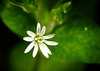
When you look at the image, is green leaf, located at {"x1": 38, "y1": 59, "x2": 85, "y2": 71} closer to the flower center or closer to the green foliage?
the green foliage

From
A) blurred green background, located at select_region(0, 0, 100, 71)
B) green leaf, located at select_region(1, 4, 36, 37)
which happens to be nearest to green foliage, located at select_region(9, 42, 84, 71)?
blurred green background, located at select_region(0, 0, 100, 71)

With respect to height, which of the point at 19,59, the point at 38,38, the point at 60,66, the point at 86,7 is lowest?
A: the point at 38,38

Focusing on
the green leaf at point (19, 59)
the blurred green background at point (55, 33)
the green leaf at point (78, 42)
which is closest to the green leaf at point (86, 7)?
the blurred green background at point (55, 33)

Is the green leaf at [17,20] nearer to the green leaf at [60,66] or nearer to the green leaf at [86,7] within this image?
the green leaf at [60,66]

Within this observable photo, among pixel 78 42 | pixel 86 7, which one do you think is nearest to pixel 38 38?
pixel 78 42

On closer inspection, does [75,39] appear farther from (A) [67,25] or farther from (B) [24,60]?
(B) [24,60]

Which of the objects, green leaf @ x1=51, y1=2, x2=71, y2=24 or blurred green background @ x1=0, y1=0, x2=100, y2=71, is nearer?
green leaf @ x1=51, y1=2, x2=71, y2=24

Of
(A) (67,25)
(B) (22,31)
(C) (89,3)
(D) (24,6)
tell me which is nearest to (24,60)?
(B) (22,31)

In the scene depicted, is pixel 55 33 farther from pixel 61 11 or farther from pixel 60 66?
pixel 60 66
